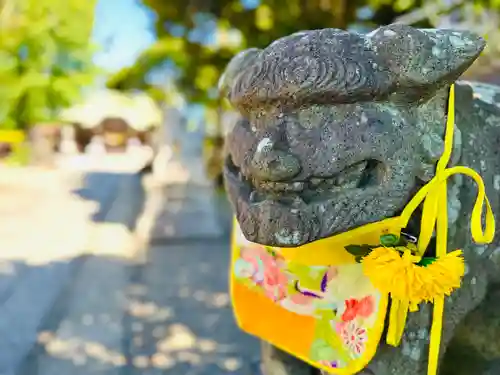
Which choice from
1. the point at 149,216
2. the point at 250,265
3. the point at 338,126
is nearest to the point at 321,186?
the point at 338,126

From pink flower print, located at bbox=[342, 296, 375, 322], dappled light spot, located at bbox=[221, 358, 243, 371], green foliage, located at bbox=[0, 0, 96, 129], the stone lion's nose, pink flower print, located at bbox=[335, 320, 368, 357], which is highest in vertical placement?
the stone lion's nose

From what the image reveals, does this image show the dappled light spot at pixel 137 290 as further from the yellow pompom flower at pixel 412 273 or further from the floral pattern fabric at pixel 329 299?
the yellow pompom flower at pixel 412 273

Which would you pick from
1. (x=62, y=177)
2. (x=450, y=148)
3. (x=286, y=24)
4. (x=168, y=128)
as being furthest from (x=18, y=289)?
(x=62, y=177)

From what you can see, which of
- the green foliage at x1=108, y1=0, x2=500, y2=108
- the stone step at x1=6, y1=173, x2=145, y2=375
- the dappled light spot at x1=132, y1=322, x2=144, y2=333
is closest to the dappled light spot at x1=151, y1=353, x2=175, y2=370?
the dappled light spot at x1=132, y1=322, x2=144, y2=333

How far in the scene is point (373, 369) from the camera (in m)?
0.84

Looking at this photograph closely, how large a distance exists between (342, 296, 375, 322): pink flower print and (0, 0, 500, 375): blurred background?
819 millimetres

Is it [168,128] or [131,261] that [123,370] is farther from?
[168,128]

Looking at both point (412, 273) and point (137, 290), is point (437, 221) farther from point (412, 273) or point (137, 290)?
point (137, 290)

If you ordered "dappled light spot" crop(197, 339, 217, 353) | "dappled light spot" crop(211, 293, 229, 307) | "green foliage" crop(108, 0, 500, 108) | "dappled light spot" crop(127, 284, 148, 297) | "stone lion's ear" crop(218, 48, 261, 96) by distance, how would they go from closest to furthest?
"stone lion's ear" crop(218, 48, 261, 96)
"dappled light spot" crop(197, 339, 217, 353)
"dappled light spot" crop(211, 293, 229, 307)
"dappled light spot" crop(127, 284, 148, 297)
"green foliage" crop(108, 0, 500, 108)

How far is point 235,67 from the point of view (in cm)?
84

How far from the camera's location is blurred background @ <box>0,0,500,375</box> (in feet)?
5.83

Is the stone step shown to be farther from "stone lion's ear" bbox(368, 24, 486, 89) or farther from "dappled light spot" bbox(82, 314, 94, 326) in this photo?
"stone lion's ear" bbox(368, 24, 486, 89)

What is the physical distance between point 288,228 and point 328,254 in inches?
6.0

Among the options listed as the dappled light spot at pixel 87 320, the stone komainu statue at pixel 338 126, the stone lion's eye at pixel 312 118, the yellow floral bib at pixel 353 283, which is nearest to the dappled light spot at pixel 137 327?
the dappled light spot at pixel 87 320
